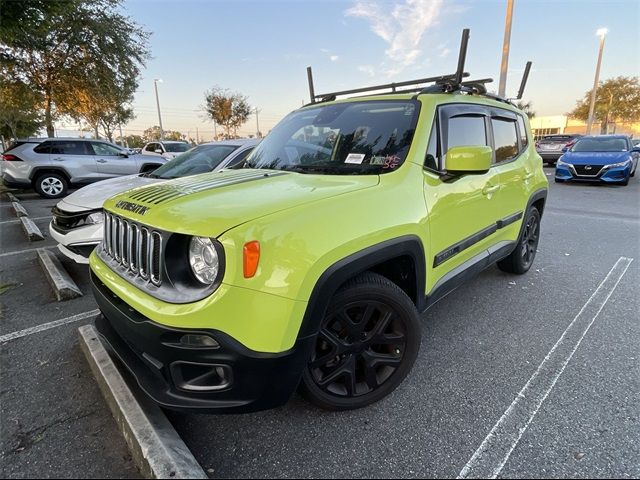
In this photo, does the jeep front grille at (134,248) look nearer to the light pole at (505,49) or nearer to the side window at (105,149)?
the side window at (105,149)

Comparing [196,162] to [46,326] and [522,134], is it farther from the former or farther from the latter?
[522,134]

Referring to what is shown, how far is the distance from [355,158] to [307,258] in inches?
42.8

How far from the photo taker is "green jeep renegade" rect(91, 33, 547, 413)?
1606mm

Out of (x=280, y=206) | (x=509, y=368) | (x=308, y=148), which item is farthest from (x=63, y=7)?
(x=509, y=368)

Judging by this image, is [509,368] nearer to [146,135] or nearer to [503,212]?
[503,212]

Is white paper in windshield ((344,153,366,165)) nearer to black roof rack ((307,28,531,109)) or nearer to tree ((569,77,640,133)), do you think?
black roof rack ((307,28,531,109))

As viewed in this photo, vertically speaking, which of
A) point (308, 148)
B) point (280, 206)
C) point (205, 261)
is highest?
point (308, 148)

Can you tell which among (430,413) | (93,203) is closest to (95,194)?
(93,203)

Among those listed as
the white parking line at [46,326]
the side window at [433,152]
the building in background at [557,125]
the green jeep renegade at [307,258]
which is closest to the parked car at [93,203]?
the white parking line at [46,326]

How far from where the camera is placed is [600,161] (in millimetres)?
11078

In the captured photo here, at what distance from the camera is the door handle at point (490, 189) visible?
115 inches

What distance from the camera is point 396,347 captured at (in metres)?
2.23

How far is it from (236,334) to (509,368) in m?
1.95

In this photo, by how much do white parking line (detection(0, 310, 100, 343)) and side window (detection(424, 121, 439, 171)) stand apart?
3102 millimetres
